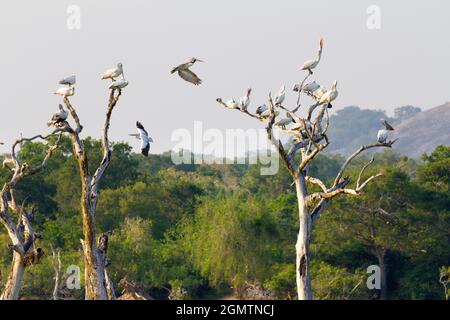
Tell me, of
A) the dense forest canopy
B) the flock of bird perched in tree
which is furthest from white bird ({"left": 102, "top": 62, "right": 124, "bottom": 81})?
the dense forest canopy

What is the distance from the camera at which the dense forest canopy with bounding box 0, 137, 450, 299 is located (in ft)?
126

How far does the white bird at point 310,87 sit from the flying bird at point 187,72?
1977 mm

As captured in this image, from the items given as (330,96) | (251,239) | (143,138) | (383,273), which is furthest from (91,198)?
(251,239)

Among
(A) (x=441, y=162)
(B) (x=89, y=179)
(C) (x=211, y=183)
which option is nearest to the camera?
(B) (x=89, y=179)

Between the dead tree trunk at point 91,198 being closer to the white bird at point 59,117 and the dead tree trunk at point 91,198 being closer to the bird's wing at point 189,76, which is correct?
the white bird at point 59,117

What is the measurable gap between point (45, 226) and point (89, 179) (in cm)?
2482

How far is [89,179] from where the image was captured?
1716 cm

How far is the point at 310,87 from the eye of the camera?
62.3 ft

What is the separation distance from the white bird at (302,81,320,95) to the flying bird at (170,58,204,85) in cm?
198

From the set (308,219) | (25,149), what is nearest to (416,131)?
(25,149)

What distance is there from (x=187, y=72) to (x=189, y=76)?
14cm

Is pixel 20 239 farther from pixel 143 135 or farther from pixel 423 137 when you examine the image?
pixel 423 137
